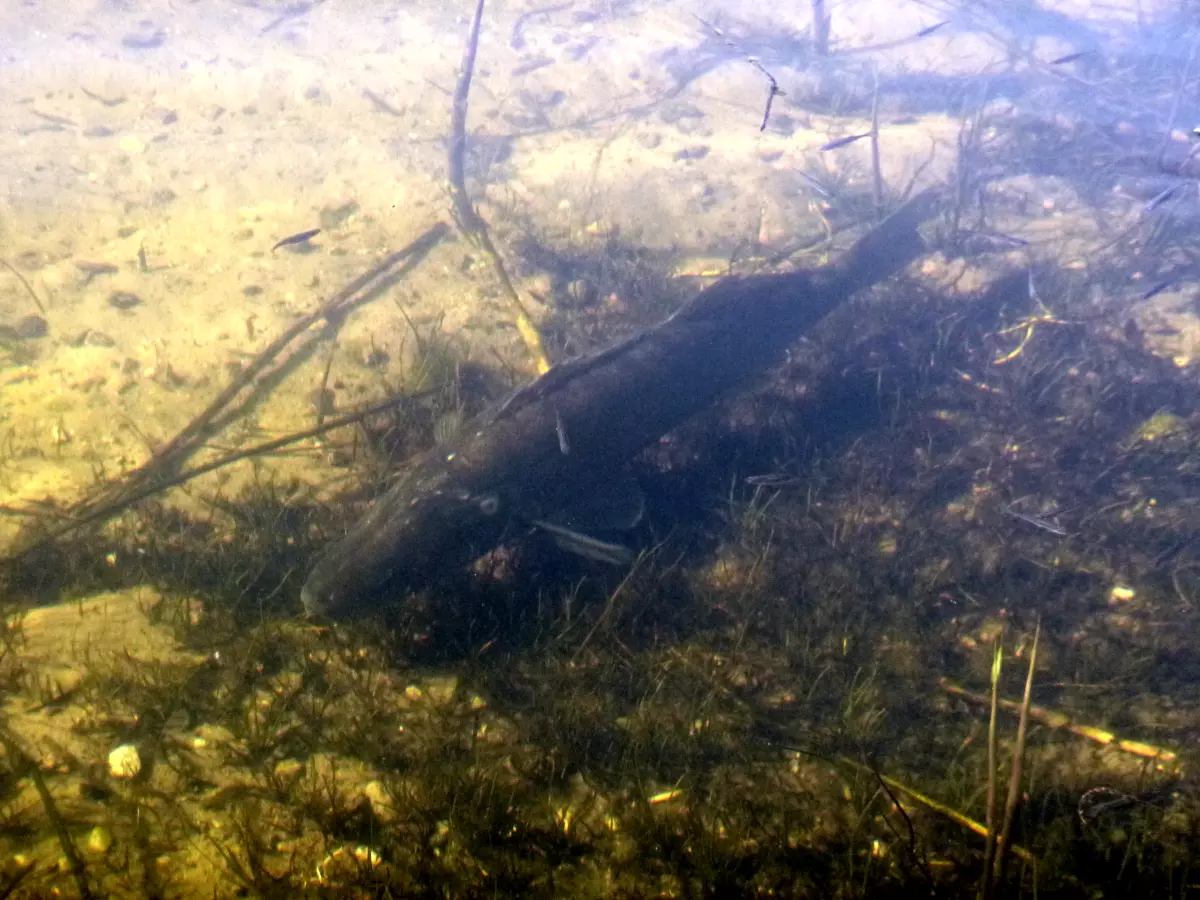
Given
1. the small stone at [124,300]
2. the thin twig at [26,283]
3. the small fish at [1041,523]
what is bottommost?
the small fish at [1041,523]

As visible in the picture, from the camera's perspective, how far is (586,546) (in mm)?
4281

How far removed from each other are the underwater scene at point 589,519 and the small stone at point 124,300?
44mm

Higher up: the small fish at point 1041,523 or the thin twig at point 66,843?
the thin twig at point 66,843

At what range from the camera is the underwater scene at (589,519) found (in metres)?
2.96

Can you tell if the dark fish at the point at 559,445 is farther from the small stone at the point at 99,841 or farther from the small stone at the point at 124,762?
the small stone at the point at 99,841

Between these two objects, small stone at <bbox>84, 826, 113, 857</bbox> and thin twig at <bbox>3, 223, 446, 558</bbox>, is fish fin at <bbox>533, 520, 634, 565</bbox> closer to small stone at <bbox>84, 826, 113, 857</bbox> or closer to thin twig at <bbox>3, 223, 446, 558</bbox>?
thin twig at <bbox>3, 223, 446, 558</bbox>

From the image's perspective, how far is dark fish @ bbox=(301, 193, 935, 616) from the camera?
4.03m

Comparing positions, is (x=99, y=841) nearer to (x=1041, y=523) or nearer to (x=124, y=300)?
(x=124, y=300)

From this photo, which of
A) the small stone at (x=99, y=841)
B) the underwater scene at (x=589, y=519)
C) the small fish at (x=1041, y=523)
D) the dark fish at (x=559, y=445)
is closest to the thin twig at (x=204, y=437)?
the underwater scene at (x=589, y=519)

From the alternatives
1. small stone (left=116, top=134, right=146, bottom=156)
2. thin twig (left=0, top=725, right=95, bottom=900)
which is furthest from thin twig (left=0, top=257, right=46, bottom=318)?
thin twig (left=0, top=725, right=95, bottom=900)

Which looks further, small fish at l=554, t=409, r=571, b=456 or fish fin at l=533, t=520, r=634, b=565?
small fish at l=554, t=409, r=571, b=456

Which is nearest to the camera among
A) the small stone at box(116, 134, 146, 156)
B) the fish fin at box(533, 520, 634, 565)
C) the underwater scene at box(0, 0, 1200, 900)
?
the underwater scene at box(0, 0, 1200, 900)

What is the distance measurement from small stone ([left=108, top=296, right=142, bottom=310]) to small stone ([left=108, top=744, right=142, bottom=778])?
4508mm

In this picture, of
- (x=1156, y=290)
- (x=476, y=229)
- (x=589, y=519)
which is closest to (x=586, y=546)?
(x=589, y=519)
